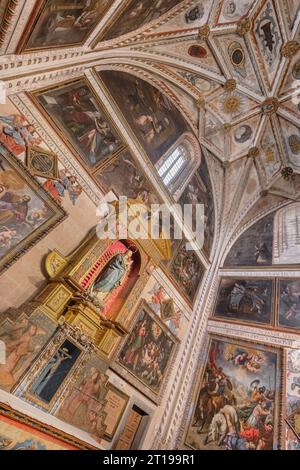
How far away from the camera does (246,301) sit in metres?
9.98

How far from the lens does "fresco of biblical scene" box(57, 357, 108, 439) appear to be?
509 centimetres

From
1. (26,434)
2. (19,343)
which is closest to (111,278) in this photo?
(19,343)

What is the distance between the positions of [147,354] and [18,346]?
148 inches

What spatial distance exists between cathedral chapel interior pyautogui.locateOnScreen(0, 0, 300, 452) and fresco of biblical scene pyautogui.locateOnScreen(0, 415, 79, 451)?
2 cm

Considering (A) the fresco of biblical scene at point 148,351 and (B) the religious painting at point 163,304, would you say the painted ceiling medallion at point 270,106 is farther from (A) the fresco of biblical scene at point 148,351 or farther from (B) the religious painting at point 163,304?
(A) the fresco of biblical scene at point 148,351

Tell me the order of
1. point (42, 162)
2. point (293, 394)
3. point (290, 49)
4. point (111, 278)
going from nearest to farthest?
point (42, 162) < point (111, 278) < point (293, 394) < point (290, 49)

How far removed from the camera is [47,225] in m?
5.64

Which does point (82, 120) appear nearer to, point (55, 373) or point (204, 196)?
point (55, 373)

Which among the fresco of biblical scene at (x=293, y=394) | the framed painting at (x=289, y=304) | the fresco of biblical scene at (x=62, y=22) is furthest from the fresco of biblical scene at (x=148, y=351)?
the fresco of biblical scene at (x=62, y=22)

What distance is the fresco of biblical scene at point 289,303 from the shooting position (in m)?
8.52

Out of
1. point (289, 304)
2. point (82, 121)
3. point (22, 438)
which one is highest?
point (289, 304)

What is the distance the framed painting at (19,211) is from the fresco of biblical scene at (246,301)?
7.20 metres

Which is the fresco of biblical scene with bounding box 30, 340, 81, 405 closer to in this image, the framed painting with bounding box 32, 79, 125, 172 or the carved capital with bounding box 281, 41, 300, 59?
the framed painting with bounding box 32, 79, 125, 172

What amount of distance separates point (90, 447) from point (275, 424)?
463cm
